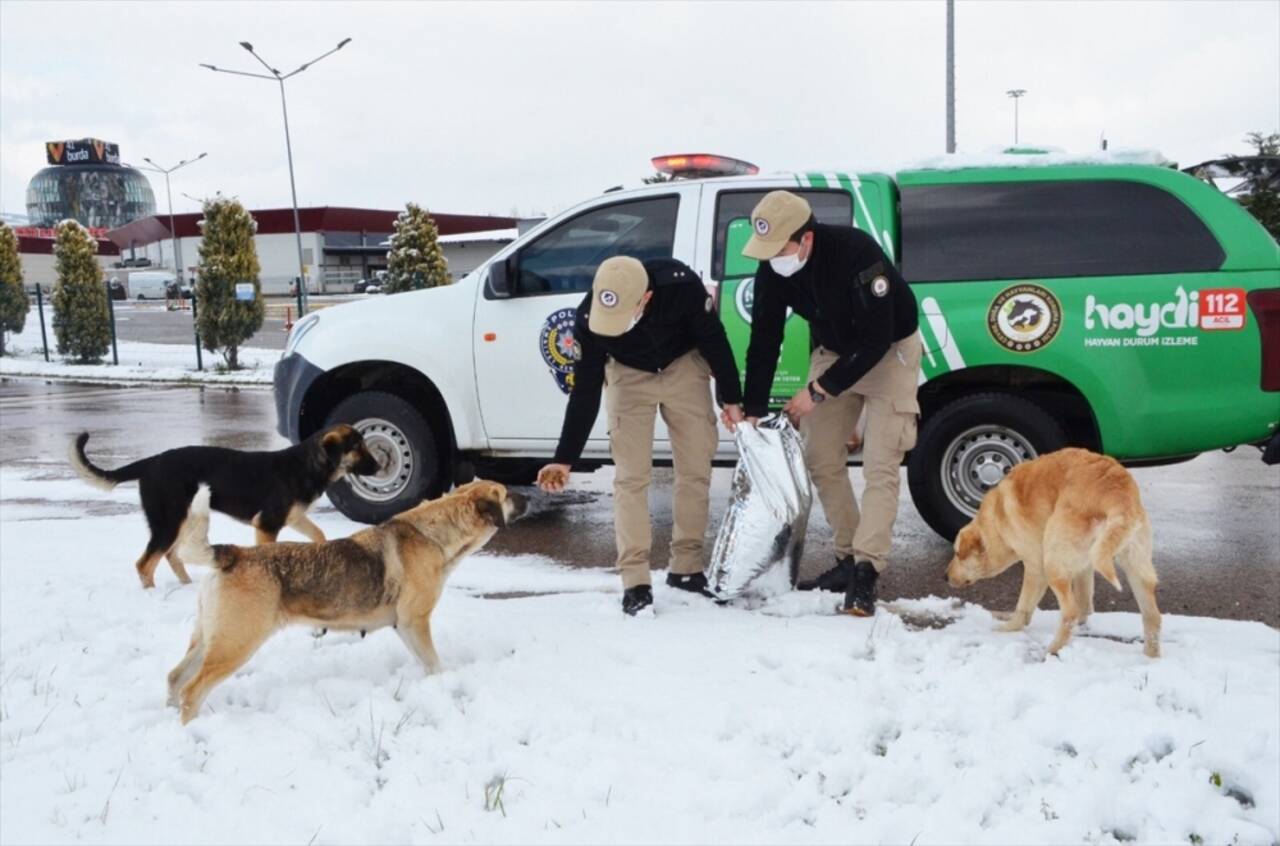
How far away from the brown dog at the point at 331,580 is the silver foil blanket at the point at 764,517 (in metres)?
1.06

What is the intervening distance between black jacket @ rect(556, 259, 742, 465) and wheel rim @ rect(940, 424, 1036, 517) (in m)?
1.60

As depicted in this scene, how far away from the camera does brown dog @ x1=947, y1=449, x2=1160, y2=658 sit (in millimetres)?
3713

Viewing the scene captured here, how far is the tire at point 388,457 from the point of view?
6.32 metres

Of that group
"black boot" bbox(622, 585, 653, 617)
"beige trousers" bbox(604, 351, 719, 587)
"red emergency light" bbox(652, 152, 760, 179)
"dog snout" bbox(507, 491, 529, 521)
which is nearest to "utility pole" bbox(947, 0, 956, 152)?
"red emergency light" bbox(652, 152, 760, 179)

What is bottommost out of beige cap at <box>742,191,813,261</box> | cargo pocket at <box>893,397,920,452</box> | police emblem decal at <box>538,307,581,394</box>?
cargo pocket at <box>893,397,920,452</box>

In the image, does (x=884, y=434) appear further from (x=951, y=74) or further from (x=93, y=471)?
(x=951, y=74)

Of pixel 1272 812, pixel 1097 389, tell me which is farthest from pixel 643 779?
pixel 1097 389

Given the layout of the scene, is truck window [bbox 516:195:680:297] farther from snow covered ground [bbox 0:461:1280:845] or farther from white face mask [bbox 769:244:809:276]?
snow covered ground [bbox 0:461:1280:845]

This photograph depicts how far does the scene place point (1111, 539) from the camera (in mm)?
3691

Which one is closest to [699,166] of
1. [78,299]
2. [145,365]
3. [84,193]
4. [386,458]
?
[386,458]

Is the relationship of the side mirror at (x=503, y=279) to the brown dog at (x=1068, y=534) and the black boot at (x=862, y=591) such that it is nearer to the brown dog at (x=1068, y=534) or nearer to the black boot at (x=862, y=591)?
the black boot at (x=862, y=591)

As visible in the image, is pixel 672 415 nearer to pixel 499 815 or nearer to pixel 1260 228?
pixel 499 815

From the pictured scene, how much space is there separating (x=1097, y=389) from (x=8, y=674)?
5.06 m

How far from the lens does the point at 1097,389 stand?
5.29 metres
